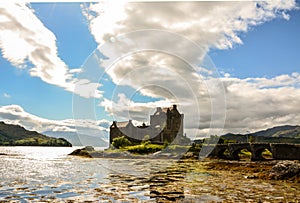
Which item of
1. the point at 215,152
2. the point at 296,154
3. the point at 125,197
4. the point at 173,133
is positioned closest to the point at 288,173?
the point at 125,197

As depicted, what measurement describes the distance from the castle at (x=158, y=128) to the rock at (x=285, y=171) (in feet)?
283

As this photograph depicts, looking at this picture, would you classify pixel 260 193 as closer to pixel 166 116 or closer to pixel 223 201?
pixel 223 201

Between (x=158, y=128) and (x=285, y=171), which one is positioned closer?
(x=285, y=171)

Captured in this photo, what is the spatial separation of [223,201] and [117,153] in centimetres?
7101

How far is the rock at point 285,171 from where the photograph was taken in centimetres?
2677

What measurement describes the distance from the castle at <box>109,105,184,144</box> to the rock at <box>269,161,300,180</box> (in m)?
86.4

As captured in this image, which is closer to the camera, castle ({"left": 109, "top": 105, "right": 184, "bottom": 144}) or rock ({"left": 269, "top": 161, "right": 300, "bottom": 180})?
rock ({"left": 269, "top": 161, "right": 300, "bottom": 180})

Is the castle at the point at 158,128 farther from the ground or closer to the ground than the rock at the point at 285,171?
farther from the ground

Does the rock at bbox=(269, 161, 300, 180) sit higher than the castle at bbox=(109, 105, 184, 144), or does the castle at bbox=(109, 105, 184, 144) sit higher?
the castle at bbox=(109, 105, 184, 144)

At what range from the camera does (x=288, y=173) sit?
26969 mm

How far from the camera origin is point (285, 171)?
27438mm

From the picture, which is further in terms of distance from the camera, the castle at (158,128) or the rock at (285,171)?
the castle at (158,128)

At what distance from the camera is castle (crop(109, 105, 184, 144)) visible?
117m

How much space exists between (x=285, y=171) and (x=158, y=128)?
306 ft
